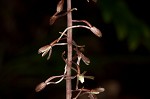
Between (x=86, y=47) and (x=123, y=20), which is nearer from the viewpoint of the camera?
(x=123, y=20)

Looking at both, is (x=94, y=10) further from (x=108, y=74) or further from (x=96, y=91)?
(x=96, y=91)

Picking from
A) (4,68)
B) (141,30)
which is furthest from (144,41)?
(4,68)

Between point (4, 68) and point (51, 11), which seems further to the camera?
point (51, 11)

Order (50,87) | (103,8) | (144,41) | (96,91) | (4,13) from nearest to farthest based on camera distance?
(96,91) → (103,8) → (144,41) → (50,87) → (4,13)

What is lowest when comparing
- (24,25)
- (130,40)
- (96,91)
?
(96,91)

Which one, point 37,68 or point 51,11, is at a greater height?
point 51,11

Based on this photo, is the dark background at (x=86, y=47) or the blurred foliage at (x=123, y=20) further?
the dark background at (x=86, y=47)

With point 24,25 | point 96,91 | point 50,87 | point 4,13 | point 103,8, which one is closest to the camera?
point 96,91

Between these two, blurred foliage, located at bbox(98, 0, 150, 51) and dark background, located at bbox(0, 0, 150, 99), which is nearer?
blurred foliage, located at bbox(98, 0, 150, 51)
